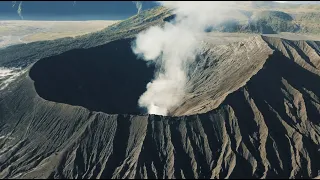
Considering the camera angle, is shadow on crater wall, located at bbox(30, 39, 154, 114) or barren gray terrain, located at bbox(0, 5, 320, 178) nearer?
barren gray terrain, located at bbox(0, 5, 320, 178)

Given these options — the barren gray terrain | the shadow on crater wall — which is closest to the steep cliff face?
the barren gray terrain

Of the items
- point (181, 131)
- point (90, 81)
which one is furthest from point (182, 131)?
point (90, 81)

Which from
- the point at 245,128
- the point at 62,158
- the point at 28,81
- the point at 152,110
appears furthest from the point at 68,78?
the point at 245,128

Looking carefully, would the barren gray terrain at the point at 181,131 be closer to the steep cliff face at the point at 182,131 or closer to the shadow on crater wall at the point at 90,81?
the steep cliff face at the point at 182,131

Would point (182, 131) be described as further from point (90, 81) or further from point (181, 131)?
point (90, 81)

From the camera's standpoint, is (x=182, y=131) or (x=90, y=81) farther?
(x=90, y=81)

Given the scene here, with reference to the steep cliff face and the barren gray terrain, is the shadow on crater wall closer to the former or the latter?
the barren gray terrain
